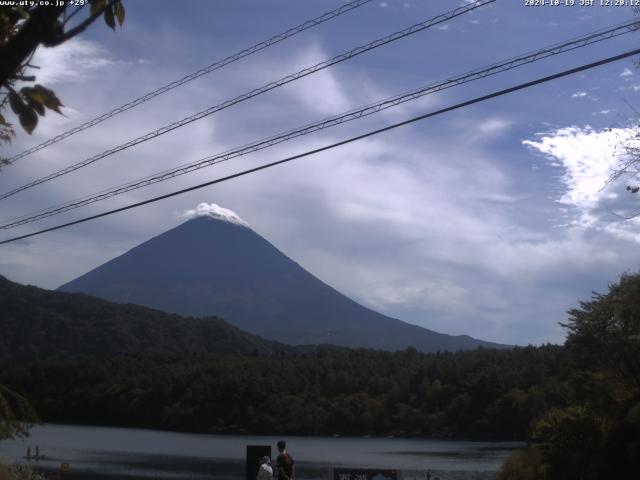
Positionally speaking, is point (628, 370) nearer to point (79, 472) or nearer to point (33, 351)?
point (79, 472)

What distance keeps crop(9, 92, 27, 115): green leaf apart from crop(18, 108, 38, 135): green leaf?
20 mm

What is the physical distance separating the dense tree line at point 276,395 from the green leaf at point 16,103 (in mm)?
85987

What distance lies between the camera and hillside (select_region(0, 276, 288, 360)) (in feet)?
376

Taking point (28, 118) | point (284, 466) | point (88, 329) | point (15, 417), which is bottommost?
point (284, 466)

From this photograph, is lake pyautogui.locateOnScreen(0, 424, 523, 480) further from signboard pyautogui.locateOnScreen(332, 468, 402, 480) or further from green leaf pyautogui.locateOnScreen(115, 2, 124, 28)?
green leaf pyautogui.locateOnScreen(115, 2, 124, 28)

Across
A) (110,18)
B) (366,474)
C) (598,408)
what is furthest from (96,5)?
(598,408)

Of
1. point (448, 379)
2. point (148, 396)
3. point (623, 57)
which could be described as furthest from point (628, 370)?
point (148, 396)

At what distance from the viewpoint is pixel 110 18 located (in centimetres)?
429

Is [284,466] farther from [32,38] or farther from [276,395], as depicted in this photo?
[276,395]

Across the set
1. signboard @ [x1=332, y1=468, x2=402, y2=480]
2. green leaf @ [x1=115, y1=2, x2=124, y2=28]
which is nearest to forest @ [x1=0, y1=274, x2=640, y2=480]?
signboard @ [x1=332, y1=468, x2=402, y2=480]

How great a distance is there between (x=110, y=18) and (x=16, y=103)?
68 cm

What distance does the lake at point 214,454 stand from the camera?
48844mm

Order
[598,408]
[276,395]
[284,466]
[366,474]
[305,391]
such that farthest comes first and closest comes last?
1. [305,391]
2. [276,395]
3. [598,408]
4. [366,474]
5. [284,466]

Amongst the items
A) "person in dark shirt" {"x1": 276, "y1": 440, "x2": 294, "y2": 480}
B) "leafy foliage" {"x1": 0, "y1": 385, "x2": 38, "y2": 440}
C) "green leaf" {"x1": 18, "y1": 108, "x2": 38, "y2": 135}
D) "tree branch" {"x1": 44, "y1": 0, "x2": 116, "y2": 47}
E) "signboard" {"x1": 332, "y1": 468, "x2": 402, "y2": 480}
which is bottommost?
"signboard" {"x1": 332, "y1": 468, "x2": 402, "y2": 480}
